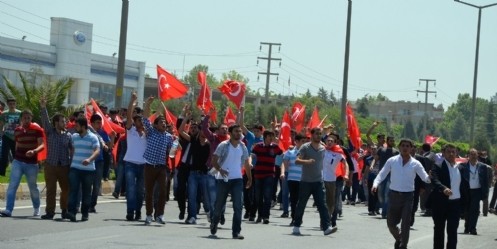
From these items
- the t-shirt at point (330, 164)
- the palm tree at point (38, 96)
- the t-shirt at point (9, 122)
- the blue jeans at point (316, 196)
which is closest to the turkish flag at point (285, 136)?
the palm tree at point (38, 96)

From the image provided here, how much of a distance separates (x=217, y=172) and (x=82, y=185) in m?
2.39

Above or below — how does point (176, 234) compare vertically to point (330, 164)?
below

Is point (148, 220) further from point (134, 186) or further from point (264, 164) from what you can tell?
point (264, 164)

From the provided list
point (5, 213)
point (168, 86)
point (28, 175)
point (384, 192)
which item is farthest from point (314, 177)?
point (168, 86)

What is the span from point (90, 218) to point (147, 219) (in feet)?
3.77

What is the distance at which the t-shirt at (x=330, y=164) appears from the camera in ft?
71.5

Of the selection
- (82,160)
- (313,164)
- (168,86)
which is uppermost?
(168,86)

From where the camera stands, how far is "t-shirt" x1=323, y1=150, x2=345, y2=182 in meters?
21.8

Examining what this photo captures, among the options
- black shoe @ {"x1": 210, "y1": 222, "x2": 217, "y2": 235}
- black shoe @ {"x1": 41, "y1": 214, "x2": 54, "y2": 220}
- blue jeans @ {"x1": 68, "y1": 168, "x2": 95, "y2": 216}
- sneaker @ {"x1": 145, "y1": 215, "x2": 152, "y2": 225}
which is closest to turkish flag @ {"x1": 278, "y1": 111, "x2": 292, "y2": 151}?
sneaker @ {"x1": 145, "y1": 215, "x2": 152, "y2": 225}

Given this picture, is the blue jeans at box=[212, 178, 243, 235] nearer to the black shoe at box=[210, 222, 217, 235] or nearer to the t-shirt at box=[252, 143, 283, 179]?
the black shoe at box=[210, 222, 217, 235]

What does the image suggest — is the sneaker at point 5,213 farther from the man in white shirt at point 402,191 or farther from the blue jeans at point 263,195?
the man in white shirt at point 402,191

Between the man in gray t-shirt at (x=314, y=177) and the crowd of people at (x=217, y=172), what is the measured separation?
2 cm

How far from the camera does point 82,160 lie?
19.2m

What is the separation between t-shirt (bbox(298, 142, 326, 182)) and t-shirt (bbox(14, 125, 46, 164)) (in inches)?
168
